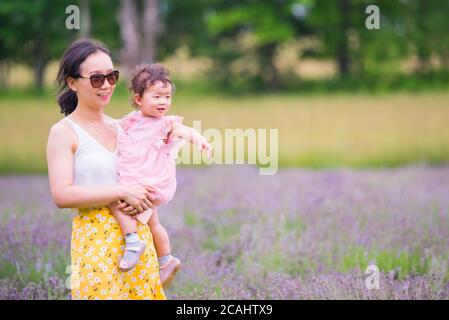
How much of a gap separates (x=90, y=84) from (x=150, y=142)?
1.12ft

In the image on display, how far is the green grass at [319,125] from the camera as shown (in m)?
10.3

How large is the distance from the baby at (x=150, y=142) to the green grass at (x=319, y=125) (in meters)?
7.63

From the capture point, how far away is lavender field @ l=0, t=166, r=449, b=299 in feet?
11.9

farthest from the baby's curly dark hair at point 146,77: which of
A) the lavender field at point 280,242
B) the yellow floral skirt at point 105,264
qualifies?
the lavender field at point 280,242

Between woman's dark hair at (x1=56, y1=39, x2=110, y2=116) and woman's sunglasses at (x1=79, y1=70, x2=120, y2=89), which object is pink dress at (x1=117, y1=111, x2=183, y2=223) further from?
woman's dark hair at (x1=56, y1=39, x2=110, y2=116)

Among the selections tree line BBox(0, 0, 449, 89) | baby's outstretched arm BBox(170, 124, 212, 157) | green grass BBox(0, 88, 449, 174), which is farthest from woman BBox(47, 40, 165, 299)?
tree line BBox(0, 0, 449, 89)

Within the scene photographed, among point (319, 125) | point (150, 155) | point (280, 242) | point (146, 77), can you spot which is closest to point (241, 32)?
point (319, 125)

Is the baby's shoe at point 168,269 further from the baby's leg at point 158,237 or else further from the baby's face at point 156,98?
the baby's face at point 156,98

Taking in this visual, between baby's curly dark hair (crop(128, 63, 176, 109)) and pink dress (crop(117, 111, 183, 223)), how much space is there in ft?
0.44

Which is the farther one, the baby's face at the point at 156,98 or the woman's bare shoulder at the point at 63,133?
the baby's face at the point at 156,98

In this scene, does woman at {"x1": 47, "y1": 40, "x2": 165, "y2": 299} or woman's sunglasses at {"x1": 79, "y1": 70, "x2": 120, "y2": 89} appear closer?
woman at {"x1": 47, "y1": 40, "x2": 165, "y2": 299}

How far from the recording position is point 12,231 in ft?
14.9

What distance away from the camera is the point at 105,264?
98.2 inches

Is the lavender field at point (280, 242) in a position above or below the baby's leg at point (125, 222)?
below
